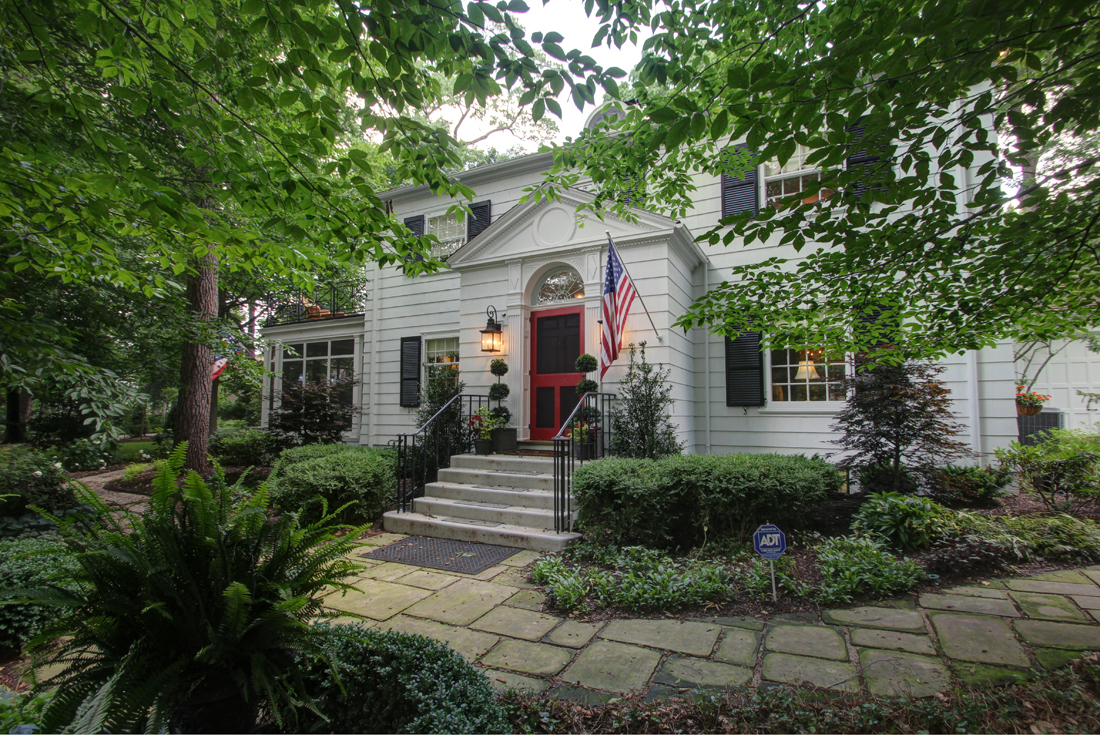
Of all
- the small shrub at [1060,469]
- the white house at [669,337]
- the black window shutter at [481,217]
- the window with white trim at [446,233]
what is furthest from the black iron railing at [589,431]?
the window with white trim at [446,233]

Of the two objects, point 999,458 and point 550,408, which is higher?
point 550,408

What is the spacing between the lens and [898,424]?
5.53 meters

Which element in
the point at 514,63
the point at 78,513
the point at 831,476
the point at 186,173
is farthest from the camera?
the point at 186,173

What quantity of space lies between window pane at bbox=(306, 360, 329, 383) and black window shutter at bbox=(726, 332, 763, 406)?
8.80 m

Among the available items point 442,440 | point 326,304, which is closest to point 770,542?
point 442,440

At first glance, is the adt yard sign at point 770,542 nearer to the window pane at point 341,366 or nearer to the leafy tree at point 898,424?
the leafy tree at point 898,424

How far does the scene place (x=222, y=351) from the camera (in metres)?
6.87

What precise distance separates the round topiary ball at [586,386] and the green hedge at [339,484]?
2798 mm

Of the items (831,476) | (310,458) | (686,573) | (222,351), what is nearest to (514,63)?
(686,573)

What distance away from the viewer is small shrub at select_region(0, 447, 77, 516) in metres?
4.92

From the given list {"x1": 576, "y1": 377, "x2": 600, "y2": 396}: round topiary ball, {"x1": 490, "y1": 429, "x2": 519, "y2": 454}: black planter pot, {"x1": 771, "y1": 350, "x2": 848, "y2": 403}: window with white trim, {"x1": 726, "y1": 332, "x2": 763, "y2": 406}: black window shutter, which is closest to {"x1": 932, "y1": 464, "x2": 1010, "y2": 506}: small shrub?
{"x1": 771, "y1": 350, "x2": 848, "y2": 403}: window with white trim

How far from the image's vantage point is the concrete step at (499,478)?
19.8 feet

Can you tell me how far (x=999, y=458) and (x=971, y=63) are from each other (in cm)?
597

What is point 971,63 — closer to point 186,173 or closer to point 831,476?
point 831,476
